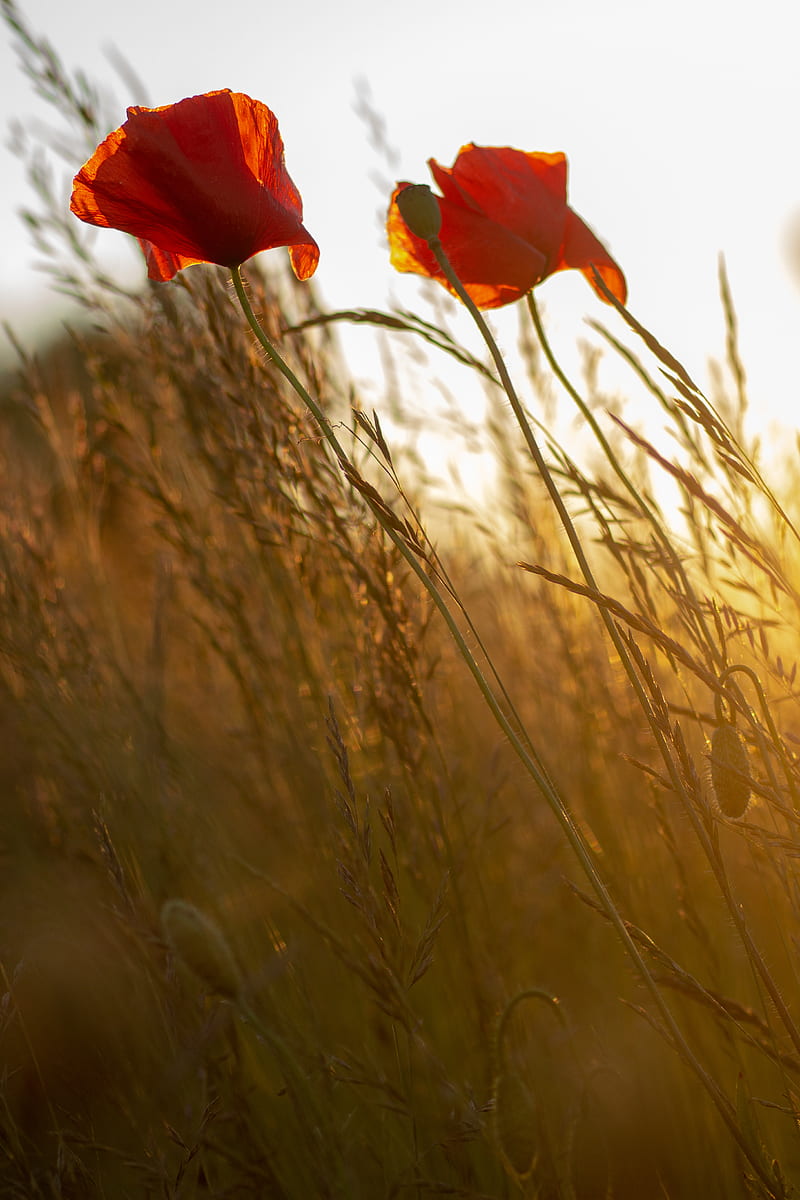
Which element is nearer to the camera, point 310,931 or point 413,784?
point 413,784

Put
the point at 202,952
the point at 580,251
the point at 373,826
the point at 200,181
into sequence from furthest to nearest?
1. the point at 373,826
2. the point at 580,251
3. the point at 200,181
4. the point at 202,952

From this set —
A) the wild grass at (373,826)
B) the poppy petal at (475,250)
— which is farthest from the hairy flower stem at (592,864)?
the poppy petal at (475,250)

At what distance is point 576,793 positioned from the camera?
5.33 feet

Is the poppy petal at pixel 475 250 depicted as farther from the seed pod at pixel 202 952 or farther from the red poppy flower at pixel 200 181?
the seed pod at pixel 202 952

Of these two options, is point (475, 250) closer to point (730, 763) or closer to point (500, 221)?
point (500, 221)

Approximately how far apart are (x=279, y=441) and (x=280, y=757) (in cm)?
64

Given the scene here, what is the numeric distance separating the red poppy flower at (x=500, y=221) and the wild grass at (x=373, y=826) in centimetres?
19

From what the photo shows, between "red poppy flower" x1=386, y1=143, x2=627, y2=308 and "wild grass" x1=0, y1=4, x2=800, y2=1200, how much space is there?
0.19m

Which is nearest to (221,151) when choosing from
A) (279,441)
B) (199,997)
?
(279,441)

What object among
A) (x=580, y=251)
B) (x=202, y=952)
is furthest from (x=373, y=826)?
(x=580, y=251)

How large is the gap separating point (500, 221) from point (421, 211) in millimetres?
198

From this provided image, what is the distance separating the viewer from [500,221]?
88 cm

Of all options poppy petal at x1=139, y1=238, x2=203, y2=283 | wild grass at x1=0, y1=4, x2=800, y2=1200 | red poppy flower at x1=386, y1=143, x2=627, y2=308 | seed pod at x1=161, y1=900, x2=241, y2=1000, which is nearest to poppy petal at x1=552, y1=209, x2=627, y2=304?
red poppy flower at x1=386, y1=143, x2=627, y2=308

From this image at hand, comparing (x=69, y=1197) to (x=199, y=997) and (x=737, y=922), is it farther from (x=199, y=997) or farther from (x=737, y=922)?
(x=737, y=922)
